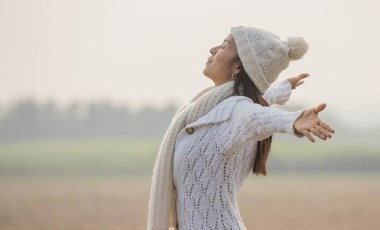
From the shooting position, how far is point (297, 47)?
2725 mm

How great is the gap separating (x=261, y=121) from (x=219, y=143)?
24cm

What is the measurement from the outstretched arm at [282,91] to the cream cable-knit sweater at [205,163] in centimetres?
Result: 34

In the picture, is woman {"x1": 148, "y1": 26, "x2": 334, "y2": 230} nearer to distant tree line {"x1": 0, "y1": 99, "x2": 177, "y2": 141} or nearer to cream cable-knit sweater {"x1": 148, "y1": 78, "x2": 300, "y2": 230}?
cream cable-knit sweater {"x1": 148, "y1": 78, "x2": 300, "y2": 230}

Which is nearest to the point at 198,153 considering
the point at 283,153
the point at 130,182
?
the point at 130,182

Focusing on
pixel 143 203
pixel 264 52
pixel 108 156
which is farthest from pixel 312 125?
pixel 108 156

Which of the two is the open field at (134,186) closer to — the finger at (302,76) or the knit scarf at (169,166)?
the finger at (302,76)

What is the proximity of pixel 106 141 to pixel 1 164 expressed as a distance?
4.51 meters

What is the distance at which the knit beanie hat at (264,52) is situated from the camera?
2.66 m

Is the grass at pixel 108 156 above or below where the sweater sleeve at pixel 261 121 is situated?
below

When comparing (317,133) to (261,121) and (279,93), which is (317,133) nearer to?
(261,121)

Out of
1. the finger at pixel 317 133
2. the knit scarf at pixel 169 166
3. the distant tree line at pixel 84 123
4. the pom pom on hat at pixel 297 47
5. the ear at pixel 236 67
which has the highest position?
the pom pom on hat at pixel 297 47

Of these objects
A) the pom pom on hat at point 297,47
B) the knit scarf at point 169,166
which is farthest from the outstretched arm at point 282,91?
the knit scarf at point 169,166

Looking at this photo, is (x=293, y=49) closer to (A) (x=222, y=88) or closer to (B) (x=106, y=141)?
(A) (x=222, y=88)

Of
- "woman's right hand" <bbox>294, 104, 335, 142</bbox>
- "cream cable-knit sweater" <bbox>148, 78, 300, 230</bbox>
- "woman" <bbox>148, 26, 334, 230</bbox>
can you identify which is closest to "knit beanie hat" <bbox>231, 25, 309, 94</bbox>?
"woman" <bbox>148, 26, 334, 230</bbox>
